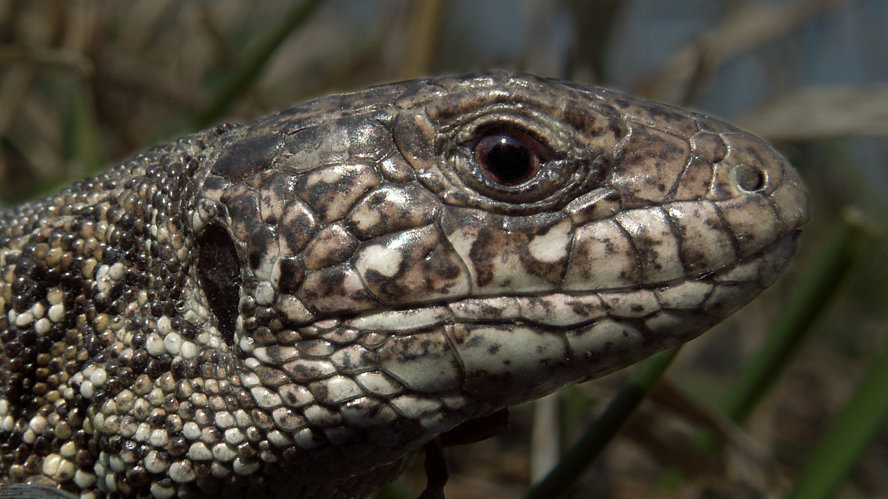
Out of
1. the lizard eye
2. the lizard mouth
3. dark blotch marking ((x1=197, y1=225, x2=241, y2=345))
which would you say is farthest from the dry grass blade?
dark blotch marking ((x1=197, y1=225, x2=241, y2=345))

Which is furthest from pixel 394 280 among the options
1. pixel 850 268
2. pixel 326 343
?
pixel 850 268

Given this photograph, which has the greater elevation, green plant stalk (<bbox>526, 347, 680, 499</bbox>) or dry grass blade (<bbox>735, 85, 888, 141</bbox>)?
dry grass blade (<bbox>735, 85, 888, 141</bbox>)

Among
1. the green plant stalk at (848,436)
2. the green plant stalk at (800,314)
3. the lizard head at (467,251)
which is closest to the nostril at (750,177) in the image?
the lizard head at (467,251)

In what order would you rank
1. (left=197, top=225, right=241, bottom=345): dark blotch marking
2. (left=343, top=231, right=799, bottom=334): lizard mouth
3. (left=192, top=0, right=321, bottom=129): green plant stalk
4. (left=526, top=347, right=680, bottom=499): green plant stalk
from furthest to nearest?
1. (left=192, top=0, right=321, bottom=129): green plant stalk
2. (left=526, top=347, right=680, bottom=499): green plant stalk
3. (left=197, top=225, right=241, bottom=345): dark blotch marking
4. (left=343, top=231, right=799, bottom=334): lizard mouth

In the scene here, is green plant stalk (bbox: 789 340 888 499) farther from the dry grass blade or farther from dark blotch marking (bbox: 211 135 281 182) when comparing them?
dark blotch marking (bbox: 211 135 281 182)

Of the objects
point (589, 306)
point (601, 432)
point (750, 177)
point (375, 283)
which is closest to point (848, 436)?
point (601, 432)

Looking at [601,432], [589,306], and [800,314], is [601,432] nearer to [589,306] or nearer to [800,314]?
[589,306]

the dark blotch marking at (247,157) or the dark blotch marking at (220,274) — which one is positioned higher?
the dark blotch marking at (247,157)

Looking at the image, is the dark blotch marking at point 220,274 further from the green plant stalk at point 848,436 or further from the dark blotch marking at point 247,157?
the green plant stalk at point 848,436
